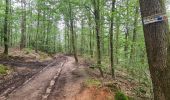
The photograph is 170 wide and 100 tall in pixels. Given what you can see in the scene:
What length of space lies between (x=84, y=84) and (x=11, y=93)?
359 cm

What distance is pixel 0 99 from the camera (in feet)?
33.6

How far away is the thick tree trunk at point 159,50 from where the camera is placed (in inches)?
181

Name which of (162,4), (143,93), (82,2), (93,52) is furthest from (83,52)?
(162,4)

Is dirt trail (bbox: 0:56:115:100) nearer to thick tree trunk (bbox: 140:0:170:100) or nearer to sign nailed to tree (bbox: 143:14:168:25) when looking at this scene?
thick tree trunk (bbox: 140:0:170:100)

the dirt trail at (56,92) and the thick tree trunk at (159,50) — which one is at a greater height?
the thick tree trunk at (159,50)

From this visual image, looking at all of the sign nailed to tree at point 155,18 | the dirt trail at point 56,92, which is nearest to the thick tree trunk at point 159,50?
the sign nailed to tree at point 155,18

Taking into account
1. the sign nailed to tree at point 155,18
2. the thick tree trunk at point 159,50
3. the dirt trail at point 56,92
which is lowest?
the dirt trail at point 56,92

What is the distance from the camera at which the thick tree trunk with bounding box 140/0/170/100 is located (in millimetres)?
4586

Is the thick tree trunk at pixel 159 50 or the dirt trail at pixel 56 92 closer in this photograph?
the thick tree trunk at pixel 159 50

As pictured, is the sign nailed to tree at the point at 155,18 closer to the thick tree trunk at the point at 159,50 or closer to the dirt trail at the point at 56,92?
the thick tree trunk at the point at 159,50

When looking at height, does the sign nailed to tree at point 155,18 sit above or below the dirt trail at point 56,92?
above

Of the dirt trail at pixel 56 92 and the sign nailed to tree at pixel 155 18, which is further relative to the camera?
the dirt trail at pixel 56 92

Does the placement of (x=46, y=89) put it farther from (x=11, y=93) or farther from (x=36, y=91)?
(x=11, y=93)

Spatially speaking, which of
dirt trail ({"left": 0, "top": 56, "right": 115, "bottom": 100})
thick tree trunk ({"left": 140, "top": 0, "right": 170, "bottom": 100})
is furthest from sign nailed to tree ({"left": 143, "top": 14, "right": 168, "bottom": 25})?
dirt trail ({"left": 0, "top": 56, "right": 115, "bottom": 100})
